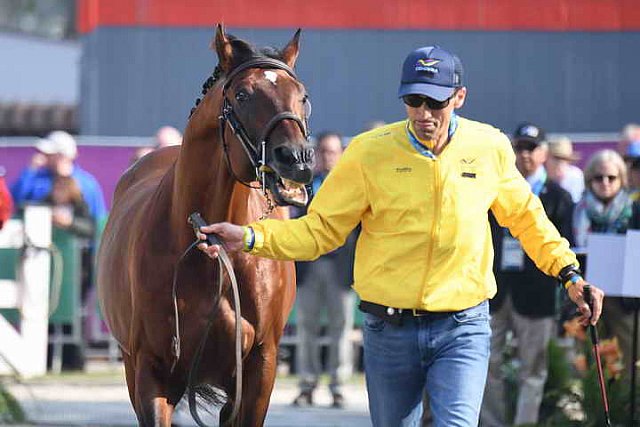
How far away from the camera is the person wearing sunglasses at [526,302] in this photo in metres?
9.28

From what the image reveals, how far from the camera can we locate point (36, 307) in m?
12.3

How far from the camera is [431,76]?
16.8ft

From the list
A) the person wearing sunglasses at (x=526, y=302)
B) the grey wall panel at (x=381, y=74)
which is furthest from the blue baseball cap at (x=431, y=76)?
the grey wall panel at (x=381, y=74)

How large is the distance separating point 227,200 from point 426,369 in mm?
1291

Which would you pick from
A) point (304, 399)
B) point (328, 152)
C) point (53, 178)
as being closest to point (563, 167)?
point (328, 152)

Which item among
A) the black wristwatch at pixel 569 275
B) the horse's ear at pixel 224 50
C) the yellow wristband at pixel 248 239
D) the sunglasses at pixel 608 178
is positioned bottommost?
the black wristwatch at pixel 569 275

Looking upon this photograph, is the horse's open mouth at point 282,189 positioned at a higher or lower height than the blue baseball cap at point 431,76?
lower

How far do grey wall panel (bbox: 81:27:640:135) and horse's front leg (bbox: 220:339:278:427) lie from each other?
34.5 feet

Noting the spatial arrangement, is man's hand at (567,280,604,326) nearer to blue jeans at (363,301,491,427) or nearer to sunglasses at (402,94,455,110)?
blue jeans at (363,301,491,427)

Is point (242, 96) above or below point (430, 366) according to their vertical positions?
above

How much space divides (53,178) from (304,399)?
345cm

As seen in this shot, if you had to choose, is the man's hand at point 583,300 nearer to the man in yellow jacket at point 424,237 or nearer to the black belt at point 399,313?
the man in yellow jacket at point 424,237

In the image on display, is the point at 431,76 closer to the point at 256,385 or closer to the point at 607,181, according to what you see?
the point at 256,385

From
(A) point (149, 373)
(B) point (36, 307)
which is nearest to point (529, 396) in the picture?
(A) point (149, 373)
